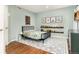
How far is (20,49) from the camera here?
1469mm

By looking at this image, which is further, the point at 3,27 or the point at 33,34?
the point at 33,34

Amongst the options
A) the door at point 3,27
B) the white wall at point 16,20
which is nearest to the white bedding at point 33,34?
the white wall at point 16,20

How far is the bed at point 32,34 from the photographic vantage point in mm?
1538

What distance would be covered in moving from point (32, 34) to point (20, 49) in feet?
1.08

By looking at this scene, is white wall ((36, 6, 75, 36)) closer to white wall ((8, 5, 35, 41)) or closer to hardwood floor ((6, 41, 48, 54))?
white wall ((8, 5, 35, 41))

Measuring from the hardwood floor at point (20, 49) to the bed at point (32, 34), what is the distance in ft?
0.56

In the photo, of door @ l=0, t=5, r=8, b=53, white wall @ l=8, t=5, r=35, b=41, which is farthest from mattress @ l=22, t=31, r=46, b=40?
door @ l=0, t=5, r=8, b=53

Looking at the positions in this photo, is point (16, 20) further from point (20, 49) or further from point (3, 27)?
point (20, 49)

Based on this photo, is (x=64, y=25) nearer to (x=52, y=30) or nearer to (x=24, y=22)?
(x=52, y=30)

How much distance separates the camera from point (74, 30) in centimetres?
139

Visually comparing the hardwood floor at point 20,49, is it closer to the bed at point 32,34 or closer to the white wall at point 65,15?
the bed at point 32,34

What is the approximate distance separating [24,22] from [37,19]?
237 millimetres

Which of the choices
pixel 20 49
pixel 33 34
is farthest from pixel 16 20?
pixel 20 49
